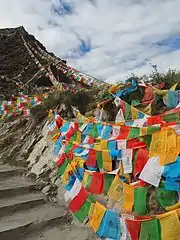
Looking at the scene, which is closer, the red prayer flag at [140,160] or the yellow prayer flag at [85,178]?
the red prayer flag at [140,160]

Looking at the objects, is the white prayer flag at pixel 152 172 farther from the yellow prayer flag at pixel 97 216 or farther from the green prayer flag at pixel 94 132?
the green prayer flag at pixel 94 132

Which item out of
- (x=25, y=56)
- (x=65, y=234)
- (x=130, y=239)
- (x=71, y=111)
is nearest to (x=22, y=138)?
(x=71, y=111)

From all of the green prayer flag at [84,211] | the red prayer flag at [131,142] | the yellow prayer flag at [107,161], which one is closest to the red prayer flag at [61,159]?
the yellow prayer flag at [107,161]

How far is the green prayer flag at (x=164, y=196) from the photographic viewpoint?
155 inches

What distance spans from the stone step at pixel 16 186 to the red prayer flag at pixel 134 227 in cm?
371

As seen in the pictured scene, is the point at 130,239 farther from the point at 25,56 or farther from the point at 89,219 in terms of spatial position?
the point at 25,56

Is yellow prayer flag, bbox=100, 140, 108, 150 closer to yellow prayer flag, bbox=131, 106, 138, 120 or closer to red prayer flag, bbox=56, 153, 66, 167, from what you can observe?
yellow prayer flag, bbox=131, 106, 138, 120

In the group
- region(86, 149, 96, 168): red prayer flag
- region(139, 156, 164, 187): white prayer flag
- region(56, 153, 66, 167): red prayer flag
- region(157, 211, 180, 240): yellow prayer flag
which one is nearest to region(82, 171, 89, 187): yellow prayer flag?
region(86, 149, 96, 168): red prayer flag

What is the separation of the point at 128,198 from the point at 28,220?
2423mm

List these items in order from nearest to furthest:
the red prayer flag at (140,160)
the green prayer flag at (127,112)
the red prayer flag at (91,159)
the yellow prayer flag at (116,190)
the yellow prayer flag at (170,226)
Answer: the yellow prayer flag at (170,226) < the red prayer flag at (140,160) < the yellow prayer flag at (116,190) < the red prayer flag at (91,159) < the green prayer flag at (127,112)

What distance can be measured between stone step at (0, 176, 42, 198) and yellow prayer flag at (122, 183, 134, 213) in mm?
3364

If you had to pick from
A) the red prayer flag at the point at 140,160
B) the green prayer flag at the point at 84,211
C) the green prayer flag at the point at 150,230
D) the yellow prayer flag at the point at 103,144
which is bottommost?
the green prayer flag at the point at 84,211

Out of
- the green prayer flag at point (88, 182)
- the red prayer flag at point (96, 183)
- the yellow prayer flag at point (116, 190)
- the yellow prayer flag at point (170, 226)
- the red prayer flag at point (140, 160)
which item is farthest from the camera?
the green prayer flag at point (88, 182)

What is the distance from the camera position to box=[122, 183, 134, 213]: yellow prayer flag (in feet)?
14.5
